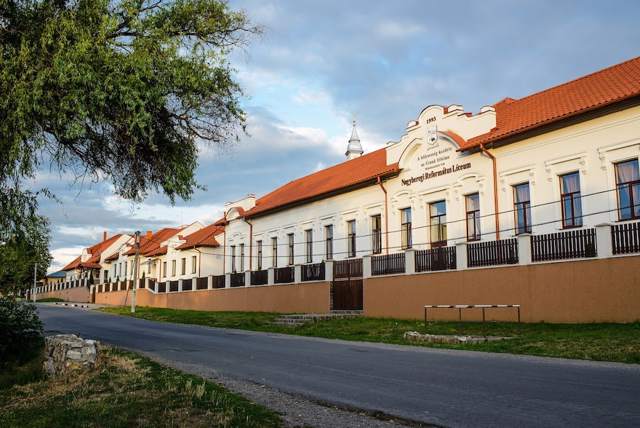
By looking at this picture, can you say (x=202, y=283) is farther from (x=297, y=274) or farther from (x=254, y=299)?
(x=297, y=274)

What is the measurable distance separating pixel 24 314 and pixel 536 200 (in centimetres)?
1749

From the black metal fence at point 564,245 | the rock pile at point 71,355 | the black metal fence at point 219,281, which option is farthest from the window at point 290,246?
the rock pile at point 71,355

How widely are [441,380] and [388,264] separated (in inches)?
691

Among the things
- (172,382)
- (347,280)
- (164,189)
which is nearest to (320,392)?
(172,382)

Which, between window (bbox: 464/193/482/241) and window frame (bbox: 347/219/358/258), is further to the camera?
window frame (bbox: 347/219/358/258)

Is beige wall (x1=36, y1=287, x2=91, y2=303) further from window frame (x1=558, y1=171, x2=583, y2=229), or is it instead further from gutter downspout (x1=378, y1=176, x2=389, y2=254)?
window frame (x1=558, y1=171, x2=583, y2=229)

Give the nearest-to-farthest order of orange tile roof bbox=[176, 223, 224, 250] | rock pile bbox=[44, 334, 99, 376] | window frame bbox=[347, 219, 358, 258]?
rock pile bbox=[44, 334, 99, 376]
window frame bbox=[347, 219, 358, 258]
orange tile roof bbox=[176, 223, 224, 250]

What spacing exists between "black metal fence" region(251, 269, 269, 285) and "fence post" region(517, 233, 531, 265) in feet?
61.5

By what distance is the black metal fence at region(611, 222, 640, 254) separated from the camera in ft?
58.5

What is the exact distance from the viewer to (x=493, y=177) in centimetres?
2472

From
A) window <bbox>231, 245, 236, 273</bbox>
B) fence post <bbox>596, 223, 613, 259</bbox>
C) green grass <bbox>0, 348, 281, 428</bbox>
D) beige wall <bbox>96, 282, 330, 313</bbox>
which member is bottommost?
green grass <bbox>0, 348, 281, 428</bbox>

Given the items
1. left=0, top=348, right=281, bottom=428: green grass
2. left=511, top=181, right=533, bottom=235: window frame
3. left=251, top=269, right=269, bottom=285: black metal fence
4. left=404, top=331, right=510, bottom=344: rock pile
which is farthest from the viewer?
left=251, top=269, right=269, bottom=285: black metal fence

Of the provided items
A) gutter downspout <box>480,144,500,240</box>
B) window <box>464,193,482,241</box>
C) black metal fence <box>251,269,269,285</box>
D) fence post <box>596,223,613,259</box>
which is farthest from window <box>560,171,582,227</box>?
black metal fence <box>251,269,269,285</box>

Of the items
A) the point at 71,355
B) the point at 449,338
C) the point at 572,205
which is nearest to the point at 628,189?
the point at 572,205
